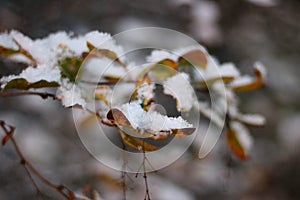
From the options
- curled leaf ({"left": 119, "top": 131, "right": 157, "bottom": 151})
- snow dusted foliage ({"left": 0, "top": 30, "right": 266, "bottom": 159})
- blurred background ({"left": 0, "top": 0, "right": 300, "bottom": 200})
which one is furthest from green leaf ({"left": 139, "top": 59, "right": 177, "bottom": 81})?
blurred background ({"left": 0, "top": 0, "right": 300, "bottom": 200})

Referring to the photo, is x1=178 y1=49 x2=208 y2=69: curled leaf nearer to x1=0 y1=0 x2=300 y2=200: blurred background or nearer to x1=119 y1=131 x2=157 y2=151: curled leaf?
x1=119 y1=131 x2=157 y2=151: curled leaf

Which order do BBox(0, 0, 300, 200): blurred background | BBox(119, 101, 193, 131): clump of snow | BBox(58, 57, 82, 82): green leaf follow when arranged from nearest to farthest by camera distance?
BBox(119, 101, 193, 131): clump of snow, BBox(58, 57, 82, 82): green leaf, BBox(0, 0, 300, 200): blurred background

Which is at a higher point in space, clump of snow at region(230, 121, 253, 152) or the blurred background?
the blurred background

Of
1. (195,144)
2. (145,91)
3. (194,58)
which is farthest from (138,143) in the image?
(195,144)

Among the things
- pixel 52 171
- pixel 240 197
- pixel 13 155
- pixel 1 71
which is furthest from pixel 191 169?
pixel 1 71

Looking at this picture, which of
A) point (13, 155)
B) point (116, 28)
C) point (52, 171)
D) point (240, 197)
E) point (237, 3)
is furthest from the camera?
point (240, 197)

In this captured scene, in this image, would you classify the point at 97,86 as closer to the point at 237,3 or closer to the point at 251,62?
the point at 237,3

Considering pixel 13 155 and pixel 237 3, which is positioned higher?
pixel 237 3
